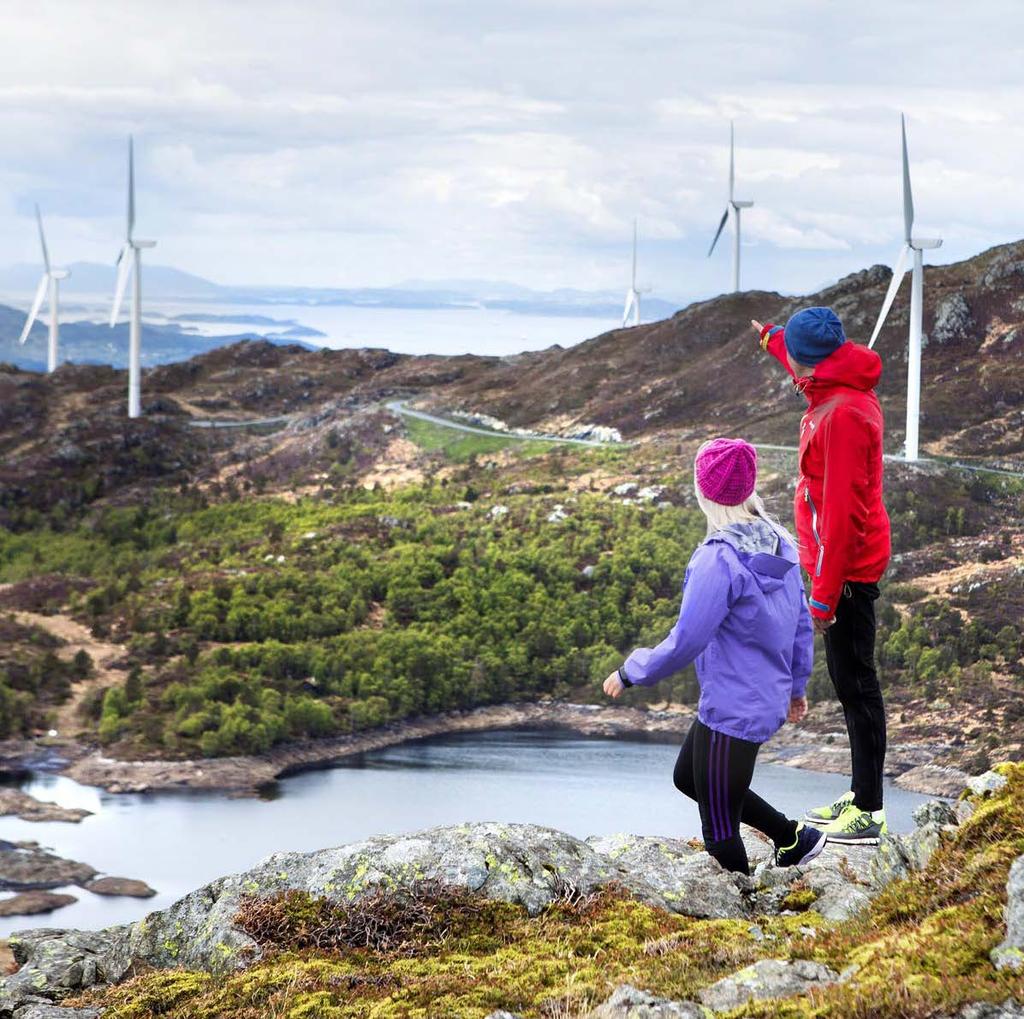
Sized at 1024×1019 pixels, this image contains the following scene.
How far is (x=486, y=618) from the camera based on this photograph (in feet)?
250

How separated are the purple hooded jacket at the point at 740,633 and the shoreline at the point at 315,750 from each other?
1994 inches

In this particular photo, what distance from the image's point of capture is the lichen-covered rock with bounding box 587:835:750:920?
780 centimetres

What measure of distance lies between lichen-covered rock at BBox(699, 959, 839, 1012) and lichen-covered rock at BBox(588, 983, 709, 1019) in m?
0.12

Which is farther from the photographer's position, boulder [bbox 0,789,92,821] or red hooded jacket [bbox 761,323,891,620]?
boulder [bbox 0,789,92,821]

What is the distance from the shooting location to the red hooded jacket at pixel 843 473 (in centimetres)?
796

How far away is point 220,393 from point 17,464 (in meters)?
16.5

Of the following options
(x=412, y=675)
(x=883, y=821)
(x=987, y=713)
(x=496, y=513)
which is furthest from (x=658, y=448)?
(x=883, y=821)

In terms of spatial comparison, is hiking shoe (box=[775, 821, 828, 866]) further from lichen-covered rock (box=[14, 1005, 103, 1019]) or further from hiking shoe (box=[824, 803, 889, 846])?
lichen-covered rock (box=[14, 1005, 103, 1019])

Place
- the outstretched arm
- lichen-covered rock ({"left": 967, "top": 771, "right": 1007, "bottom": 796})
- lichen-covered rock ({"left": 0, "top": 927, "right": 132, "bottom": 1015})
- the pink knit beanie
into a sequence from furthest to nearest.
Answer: the outstretched arm, the pink knit beanie, lichen-covered rock ({"left": 0, "top": 927, "right": 132, "bottom": 1015}), lichen-covered rock ({"left": 967, "top": 771, "right": 1007, "bottom": 796})

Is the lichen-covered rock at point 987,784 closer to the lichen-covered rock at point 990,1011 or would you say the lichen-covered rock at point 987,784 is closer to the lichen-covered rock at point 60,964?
the lichen-covered rock at point 990,1011

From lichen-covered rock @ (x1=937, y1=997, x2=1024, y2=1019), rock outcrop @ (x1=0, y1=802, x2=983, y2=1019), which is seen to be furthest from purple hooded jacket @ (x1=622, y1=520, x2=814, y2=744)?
lichen-covered rock @ (x1=937, y1=997, x2=1024, y2=1019)

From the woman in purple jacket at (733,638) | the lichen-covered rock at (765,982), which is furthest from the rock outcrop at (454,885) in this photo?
the lichen-covered rock at (765,982)

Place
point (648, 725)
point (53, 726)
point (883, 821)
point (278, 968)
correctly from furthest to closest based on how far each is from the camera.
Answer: point (53, 726) → point (648, 725) → point (883, 821) → point (278, 968)

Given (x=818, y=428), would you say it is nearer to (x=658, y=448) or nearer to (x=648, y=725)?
(x=648, y=725)
